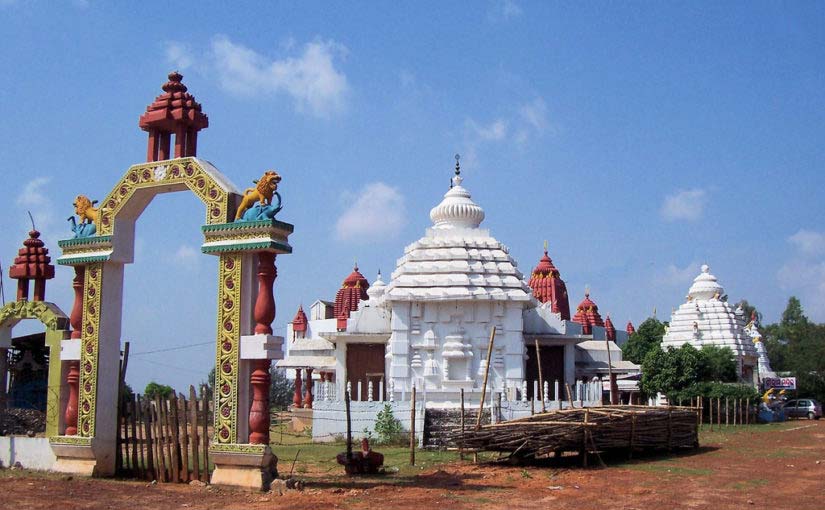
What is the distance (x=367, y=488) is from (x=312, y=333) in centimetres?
4126

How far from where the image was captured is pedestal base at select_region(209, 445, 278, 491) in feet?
45.5

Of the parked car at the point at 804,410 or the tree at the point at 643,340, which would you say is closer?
the parked car at the point at 804,410

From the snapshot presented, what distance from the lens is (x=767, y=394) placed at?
42312 mm

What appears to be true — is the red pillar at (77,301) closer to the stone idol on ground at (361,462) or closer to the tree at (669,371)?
the stone idol on ground at (361,462)

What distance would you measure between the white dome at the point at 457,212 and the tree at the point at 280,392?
1174 inches

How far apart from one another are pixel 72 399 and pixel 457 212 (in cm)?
1857

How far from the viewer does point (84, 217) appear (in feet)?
54.7

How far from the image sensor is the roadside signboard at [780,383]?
4409 cm

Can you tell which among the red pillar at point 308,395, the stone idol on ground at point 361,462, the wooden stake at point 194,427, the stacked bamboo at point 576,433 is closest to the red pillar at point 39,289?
the wooden stake at point 194,427

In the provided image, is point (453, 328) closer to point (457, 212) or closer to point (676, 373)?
point (457, 212)

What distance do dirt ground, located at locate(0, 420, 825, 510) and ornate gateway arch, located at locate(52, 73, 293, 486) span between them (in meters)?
0.79

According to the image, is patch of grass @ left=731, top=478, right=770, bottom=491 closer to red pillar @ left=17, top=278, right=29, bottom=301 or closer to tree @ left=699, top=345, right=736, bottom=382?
red pillar @ left=17, top=278, right=29, bottom=301

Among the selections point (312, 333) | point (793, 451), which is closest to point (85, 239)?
point (793, 451)

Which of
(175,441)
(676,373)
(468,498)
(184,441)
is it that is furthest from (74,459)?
(676,373)
